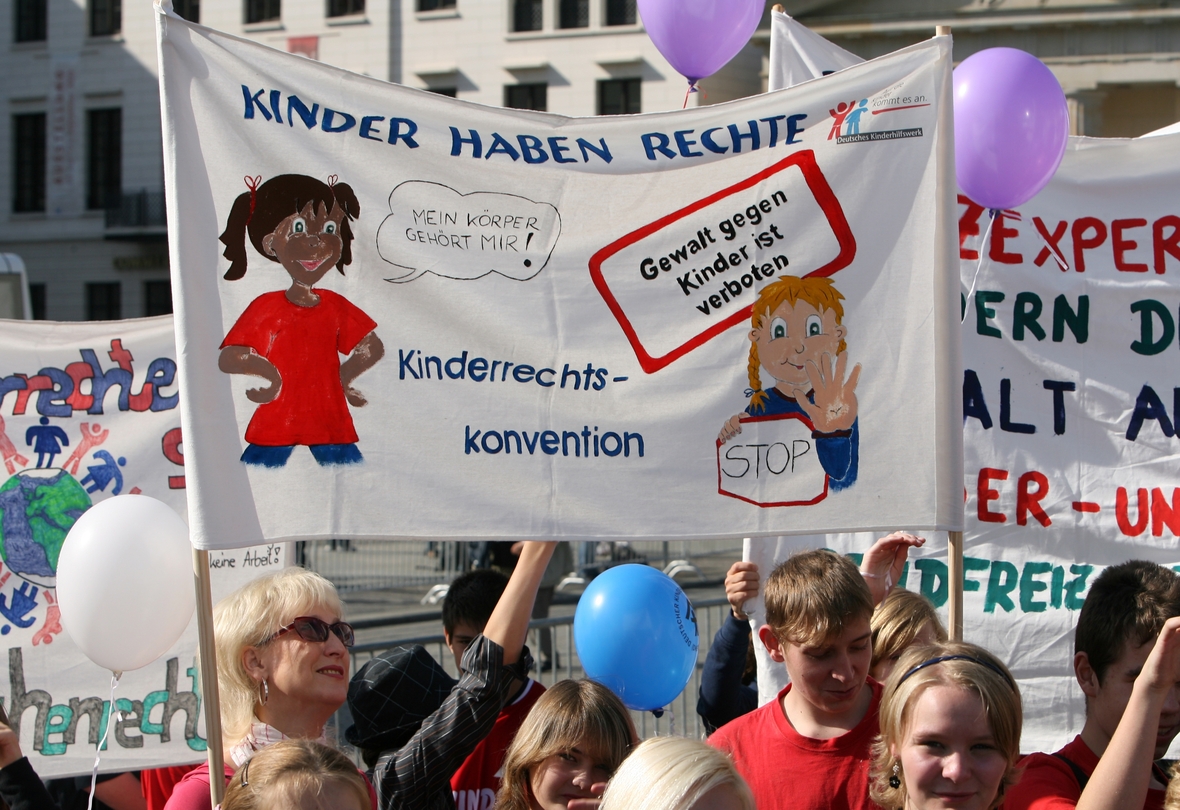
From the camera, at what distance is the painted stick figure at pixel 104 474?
4.53 m

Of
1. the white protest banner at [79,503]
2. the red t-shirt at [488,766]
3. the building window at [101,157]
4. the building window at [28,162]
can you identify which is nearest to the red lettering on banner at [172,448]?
the white protest banner at [79,503]

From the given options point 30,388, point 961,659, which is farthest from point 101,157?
point 961,659

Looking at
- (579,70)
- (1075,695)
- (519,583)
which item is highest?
(579,70)

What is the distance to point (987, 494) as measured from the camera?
4094mm

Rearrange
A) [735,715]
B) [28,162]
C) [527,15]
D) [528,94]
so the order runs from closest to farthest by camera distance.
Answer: [735,715] < [528,94] < [527,15] < [28,162]

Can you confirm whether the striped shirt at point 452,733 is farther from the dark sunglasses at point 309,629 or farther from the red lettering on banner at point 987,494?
the red lettering on banner at point 987,494

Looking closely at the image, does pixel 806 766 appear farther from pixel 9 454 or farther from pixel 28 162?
pixel 28 162

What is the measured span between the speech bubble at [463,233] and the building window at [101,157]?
33992 mm

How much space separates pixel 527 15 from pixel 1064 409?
30316 millimetres

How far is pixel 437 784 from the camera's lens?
2758mm

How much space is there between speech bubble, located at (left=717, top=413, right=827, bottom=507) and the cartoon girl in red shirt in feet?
3.06

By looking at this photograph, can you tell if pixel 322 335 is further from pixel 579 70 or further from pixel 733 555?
pixel 579 70

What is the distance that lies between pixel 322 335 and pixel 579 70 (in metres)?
29.7

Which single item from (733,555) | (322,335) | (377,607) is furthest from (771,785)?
(733,555)
